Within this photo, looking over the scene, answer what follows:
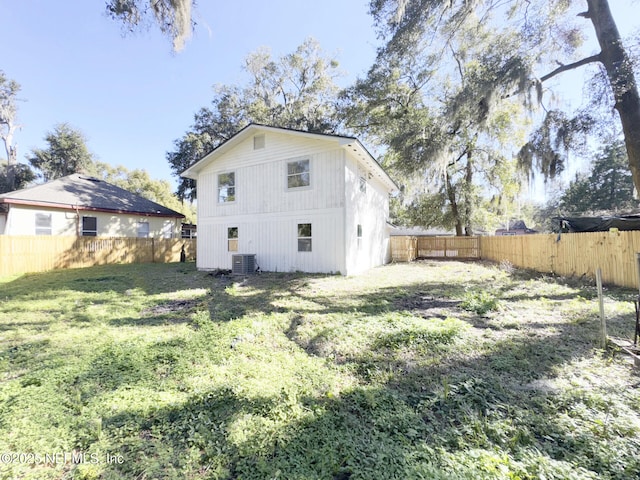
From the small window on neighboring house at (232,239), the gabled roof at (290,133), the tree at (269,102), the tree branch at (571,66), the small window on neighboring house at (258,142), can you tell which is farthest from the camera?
the tree at (269,102)

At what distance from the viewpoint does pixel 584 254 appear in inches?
338

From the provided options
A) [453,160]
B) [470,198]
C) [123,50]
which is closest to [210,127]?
[123,50]

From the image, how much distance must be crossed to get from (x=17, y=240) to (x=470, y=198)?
76.2ft

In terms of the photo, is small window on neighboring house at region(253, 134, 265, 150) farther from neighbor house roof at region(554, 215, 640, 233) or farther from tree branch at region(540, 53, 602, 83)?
neighbor house roof at region(554, 215, 640, 233)

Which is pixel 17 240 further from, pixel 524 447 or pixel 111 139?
pixel 111 139

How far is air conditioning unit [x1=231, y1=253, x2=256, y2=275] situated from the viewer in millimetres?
10570

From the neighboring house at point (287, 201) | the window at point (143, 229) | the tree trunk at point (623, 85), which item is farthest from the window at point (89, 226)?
the tree trunk at point (623, 85)

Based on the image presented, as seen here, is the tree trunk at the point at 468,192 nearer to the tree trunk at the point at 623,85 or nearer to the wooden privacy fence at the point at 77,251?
the tree trunk at the point at 623,85

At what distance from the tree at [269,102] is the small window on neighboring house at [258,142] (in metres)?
9.91

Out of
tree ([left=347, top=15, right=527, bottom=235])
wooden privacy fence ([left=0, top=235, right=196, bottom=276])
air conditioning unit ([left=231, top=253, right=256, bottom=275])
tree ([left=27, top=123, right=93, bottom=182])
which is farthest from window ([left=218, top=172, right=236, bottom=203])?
tree ([left=27, top=123, right=93, bottom=182])

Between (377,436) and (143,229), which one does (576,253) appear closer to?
(377,436)

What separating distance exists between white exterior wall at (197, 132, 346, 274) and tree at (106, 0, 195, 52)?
4.22m

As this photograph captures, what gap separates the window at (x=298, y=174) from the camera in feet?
33.9

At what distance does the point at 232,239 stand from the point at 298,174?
4.08 metres
